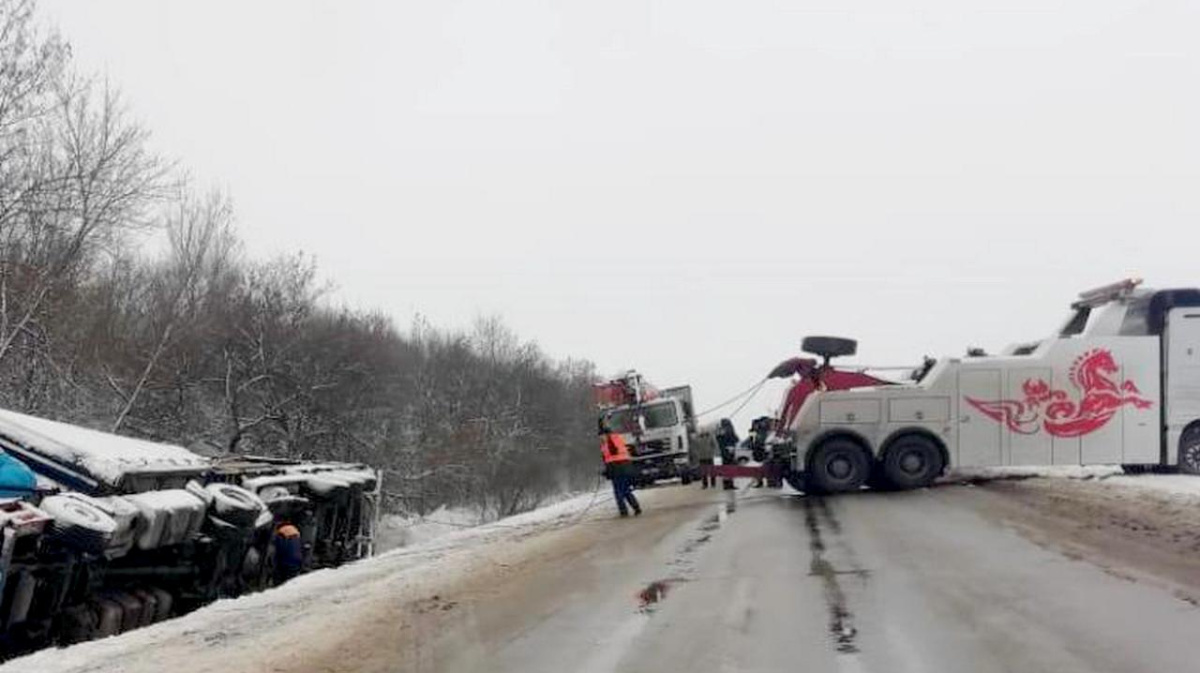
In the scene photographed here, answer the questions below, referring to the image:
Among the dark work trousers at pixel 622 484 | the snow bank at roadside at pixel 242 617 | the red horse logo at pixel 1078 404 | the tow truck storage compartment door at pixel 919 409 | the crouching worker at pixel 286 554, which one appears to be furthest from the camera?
the tow truck storage compartment door at pixel 919 409

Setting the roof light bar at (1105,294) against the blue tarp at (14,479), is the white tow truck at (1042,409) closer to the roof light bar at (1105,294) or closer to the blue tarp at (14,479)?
the roof light bar at (1105,294)

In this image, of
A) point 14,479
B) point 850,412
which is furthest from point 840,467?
point 14,479

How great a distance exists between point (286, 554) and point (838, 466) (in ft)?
33.8

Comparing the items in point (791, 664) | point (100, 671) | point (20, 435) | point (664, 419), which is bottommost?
point (100, 671)

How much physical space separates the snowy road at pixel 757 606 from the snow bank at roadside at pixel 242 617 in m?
0.04

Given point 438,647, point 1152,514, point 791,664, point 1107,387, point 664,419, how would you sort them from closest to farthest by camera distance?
point 791,664
point 438,647
point 1152,514
point 1107,387
point 664,419

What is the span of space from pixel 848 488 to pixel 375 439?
3787 centimetres

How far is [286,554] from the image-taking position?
15.4 meters

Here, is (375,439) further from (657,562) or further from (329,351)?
(657,562)

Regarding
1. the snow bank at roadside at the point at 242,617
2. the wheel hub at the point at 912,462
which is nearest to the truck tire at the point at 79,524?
the snow bank at roadside at the point at 242,617

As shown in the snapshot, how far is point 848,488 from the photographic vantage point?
20781 millimetres

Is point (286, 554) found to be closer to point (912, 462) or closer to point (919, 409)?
point (912, 462)

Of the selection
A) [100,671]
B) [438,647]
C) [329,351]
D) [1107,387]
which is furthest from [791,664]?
[329,351]

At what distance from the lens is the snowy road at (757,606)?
7266 millimetres
